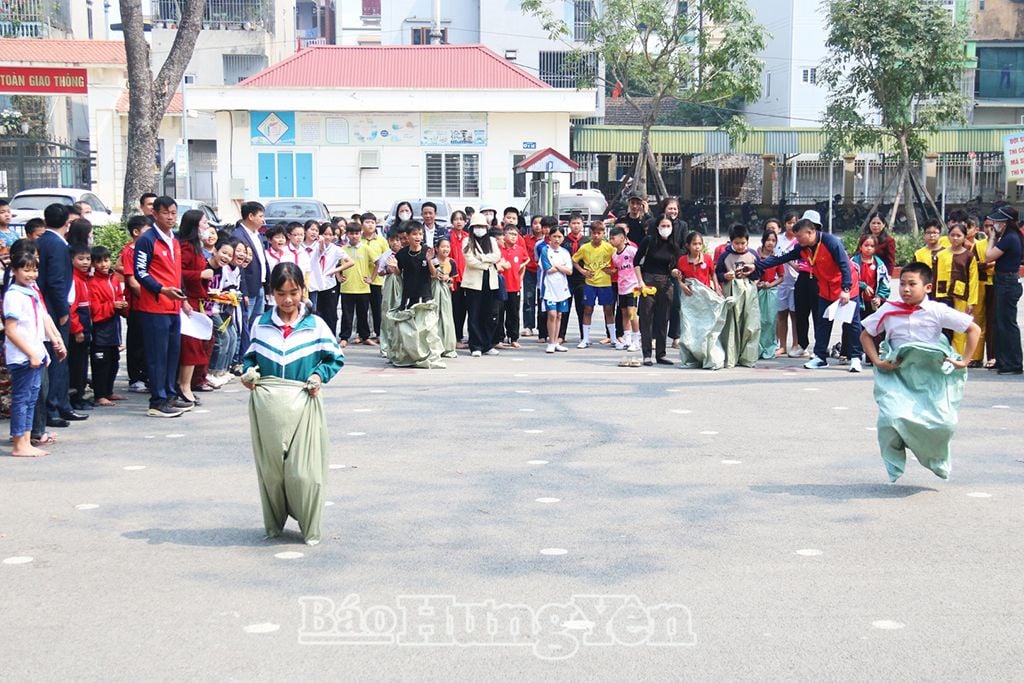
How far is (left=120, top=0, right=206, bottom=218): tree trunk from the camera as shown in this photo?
20.5 metres

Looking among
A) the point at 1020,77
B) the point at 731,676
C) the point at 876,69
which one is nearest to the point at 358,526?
the point at 731,676

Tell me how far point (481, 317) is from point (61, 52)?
29.5 m

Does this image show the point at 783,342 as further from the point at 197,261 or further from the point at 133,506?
the point at 133,506

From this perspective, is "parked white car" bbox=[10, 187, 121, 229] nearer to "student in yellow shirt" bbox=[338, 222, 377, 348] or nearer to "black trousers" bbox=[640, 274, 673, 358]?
"student in yellow shirt" bbox=[338, 222, 377, 348]

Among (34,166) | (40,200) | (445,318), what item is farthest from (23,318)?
(34,166)

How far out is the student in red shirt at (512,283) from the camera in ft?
55.8

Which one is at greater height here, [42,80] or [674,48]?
[674,48]

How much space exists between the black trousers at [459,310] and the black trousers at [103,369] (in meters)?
5.32

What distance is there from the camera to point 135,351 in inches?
508

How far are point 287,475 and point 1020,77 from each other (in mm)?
53181

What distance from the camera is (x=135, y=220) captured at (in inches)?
497

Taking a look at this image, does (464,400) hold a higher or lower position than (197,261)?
lower

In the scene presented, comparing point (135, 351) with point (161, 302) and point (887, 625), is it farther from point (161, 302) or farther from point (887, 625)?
point (887, 625)

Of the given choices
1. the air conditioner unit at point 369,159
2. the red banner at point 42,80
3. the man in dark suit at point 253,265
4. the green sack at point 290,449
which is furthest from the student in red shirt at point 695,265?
the air conditioner unit at point 369,159
